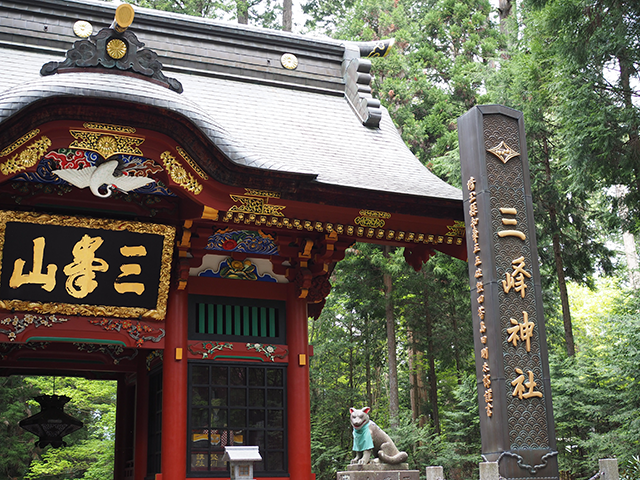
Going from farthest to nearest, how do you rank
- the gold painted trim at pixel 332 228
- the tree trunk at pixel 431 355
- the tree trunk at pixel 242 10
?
1. the tree trunk at pixel 242 10
2. the tree trunk at pixel 431 355
3. the gold painted trim at pixel 332 228

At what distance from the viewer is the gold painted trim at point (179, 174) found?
6.15m

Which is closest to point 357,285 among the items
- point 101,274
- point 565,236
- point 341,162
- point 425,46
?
point 565,236

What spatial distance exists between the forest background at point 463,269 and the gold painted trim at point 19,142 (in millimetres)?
7973

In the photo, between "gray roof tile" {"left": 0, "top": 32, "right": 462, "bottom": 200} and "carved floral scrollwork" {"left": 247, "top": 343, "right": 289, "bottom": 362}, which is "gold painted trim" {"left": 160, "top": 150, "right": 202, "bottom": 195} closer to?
"gray roof tile" {"left": 0, "top": 32, "right": 462, "bottom": 200}

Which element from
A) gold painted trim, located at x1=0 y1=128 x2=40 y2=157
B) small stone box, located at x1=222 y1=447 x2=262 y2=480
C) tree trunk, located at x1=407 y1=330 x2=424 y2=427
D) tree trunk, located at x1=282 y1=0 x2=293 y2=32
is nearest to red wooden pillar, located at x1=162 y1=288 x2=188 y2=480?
small stone box, located at x1=222 y1=447 x2=262 y2=480

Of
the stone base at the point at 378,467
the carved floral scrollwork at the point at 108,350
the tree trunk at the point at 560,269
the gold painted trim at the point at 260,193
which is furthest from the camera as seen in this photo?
the tree trunk at the point at 560,269

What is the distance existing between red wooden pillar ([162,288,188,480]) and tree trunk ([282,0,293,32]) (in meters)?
16.9

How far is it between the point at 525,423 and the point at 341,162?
3.60m

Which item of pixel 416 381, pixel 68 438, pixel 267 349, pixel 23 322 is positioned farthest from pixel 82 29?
pixel 416 381

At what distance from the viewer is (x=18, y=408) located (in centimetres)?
1444

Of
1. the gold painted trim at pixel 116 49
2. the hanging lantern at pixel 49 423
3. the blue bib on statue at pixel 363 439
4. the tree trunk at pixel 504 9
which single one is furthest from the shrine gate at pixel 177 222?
the tree trunk at pixel 504 9

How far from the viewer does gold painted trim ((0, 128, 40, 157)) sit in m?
5.64

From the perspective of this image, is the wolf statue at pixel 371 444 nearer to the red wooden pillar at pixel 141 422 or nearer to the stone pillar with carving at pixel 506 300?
the stone pillar with carving at pixel 506 300

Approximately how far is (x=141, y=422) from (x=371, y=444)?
2.98 m
